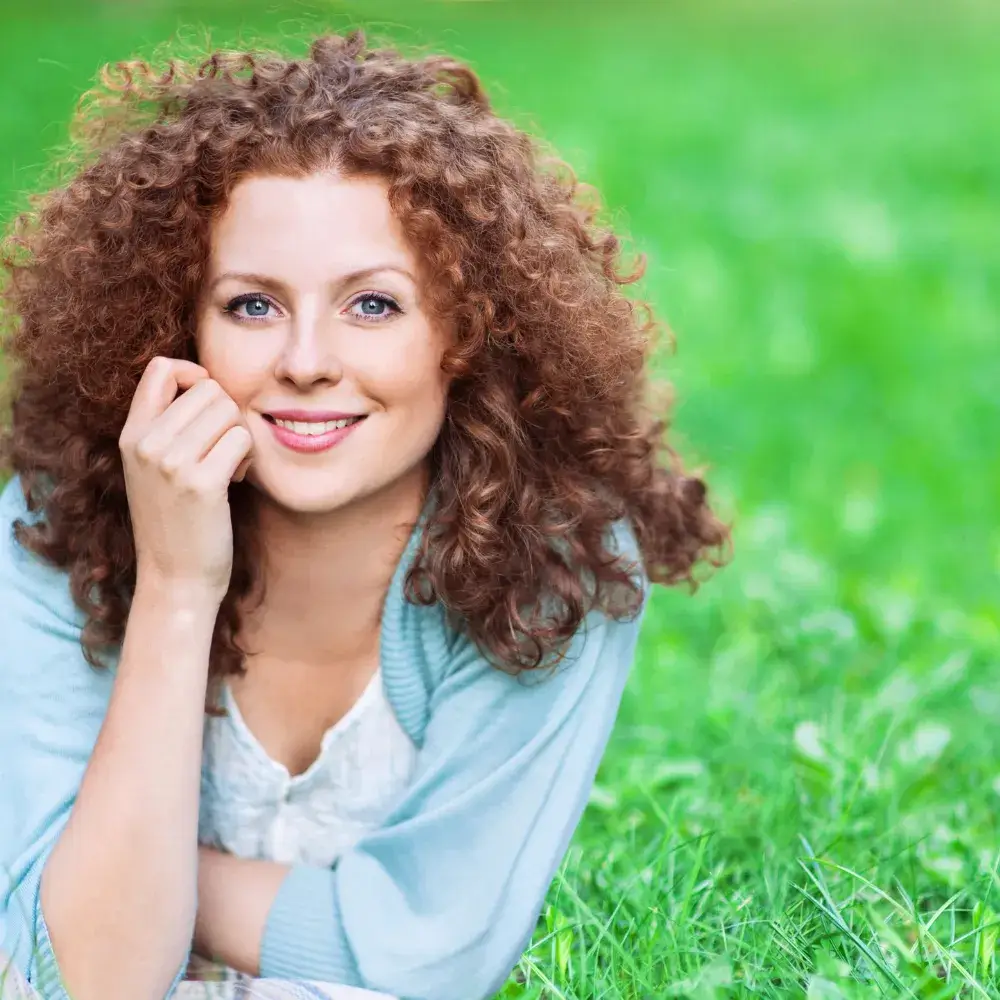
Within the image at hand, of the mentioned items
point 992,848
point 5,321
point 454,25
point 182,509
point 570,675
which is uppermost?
point 454,25

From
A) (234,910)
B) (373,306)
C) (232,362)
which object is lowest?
(234,910)

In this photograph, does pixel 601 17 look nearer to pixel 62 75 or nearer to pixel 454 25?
pixel 454 25

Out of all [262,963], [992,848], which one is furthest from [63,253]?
[992,848]

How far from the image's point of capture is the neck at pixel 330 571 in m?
2.49

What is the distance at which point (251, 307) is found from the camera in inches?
89.9

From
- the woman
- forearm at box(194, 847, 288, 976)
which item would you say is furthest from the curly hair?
forearm at box(194, 847, 288, 976)

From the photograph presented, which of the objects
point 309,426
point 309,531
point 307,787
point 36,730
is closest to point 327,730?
point 307,787

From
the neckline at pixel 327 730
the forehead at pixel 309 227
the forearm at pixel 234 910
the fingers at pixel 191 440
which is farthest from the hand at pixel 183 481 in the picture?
the forearm at pixel 234 910

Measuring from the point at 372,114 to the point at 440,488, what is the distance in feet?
1.98

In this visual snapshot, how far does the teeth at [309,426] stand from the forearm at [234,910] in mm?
738

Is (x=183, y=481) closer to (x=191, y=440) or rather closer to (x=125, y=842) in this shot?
(x=191, y=440)

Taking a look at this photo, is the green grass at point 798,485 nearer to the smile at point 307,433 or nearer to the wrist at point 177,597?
the wrist at point 177,597

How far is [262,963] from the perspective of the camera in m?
2.38

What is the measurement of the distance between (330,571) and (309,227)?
59cm
